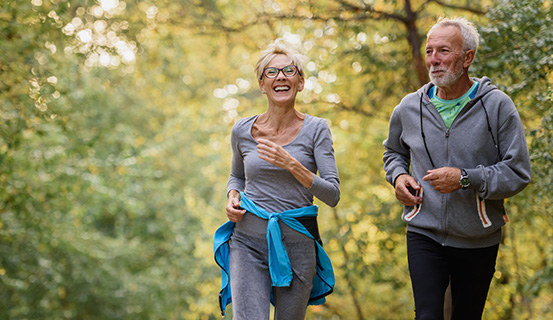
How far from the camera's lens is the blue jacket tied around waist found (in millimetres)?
3670

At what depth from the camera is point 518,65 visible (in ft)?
18.0

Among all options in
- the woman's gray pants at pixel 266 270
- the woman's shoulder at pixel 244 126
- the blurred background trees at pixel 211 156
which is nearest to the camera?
the woman's gray pants at pixel 266 270

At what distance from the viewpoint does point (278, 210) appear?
3768 mm

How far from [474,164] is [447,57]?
0.59m

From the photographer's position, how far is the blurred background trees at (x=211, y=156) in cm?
691

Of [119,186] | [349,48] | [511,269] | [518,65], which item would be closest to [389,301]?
[511,269]

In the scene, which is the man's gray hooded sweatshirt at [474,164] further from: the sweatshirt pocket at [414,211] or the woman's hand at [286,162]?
the woman's hand at [286,162]

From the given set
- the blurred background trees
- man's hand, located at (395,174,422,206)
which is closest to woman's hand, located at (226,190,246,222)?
man's hand, located at (395,174,422,206)

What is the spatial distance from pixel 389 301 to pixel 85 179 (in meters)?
5.86

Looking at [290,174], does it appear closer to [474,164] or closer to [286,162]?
[286,162]

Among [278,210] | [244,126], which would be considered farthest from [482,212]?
[244,126]

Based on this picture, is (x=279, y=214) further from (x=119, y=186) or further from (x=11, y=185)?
(x=119, y=186)

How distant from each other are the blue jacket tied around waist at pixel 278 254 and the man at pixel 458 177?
1.72ft

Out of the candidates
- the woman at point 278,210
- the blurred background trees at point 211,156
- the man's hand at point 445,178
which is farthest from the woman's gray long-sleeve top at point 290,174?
the blurred background trees at point 211,156
